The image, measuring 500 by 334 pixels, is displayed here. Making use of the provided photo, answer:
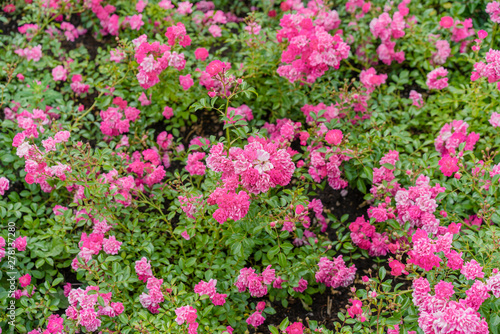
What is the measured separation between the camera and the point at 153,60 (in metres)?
2.72

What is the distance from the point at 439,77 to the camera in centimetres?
311

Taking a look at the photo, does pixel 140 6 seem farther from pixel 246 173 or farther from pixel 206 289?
pixel 206 289

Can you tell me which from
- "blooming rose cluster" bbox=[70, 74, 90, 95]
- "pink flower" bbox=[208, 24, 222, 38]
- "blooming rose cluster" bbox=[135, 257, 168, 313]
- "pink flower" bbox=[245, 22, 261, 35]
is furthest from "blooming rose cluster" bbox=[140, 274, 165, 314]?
"pink flower" bbox=[208, 24, 222, 38]

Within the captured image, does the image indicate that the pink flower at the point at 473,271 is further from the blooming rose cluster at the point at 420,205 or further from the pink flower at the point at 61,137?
the pink flower at the point at 61,137

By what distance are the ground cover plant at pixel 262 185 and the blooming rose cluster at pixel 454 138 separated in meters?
0.01

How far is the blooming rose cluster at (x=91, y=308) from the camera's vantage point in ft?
7.18

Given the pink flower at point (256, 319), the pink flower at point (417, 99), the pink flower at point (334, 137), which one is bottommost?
the pink flower at point (256, 319)

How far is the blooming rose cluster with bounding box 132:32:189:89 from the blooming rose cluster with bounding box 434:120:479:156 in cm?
182

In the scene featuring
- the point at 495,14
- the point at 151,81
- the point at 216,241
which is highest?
the point at 495,14

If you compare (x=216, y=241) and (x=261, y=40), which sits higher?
(x=261, y=40)

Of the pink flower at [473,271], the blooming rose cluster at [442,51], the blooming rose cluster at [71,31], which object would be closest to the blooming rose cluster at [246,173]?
the pink flower at [473,271]

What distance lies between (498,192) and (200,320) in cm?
195

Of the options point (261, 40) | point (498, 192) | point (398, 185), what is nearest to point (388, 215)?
point (398, 185)

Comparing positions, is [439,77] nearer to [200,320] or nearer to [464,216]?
[464,216]
